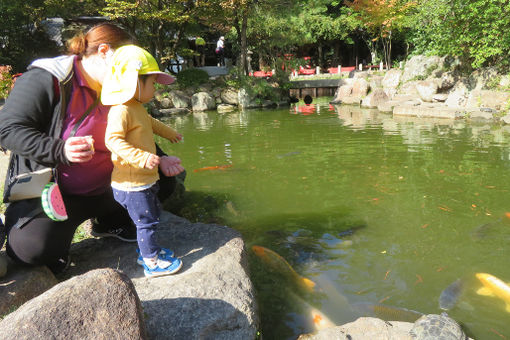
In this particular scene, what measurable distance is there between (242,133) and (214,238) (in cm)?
914

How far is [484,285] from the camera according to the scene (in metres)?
3.28

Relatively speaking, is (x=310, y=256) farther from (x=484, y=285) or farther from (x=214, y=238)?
(x=484, y=285)

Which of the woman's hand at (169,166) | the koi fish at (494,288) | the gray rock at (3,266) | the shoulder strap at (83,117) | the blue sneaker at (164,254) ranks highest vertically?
the shoulder strap at (83,117)

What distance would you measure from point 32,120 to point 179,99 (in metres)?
19.7

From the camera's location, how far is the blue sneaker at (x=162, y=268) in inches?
106

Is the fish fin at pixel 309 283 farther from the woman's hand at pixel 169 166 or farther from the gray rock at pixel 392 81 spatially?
the gray rock at pixel 392 81

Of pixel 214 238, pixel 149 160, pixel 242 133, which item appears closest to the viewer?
pixel 149 160

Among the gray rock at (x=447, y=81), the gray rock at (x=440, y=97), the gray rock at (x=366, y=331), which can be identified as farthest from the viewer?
the gray rock at (x=447, y=81)

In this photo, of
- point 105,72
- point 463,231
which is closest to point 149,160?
point 105,72

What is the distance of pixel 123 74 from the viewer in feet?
8.20

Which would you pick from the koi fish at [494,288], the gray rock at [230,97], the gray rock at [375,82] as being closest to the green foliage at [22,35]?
the gray rock at [230,97]

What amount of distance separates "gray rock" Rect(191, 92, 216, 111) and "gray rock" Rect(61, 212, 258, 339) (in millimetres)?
18323

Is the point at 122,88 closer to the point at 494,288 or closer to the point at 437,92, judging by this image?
the point at 494,288

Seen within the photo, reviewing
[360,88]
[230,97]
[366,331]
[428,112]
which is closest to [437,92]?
[428,112]
